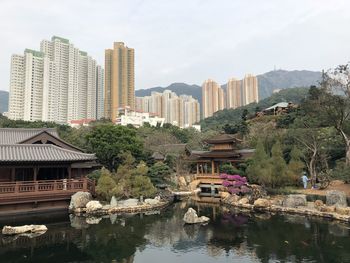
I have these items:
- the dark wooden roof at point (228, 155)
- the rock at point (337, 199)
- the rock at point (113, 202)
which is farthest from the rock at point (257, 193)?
the rock at point (113, 202)

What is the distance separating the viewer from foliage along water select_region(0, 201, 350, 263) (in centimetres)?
1193

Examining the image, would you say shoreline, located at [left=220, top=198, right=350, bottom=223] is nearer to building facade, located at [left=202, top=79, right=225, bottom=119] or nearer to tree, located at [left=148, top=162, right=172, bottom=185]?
tree, located at [left=148, top=162, right=172, bottom=185]

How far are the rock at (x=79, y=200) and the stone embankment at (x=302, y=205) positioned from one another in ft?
35.6

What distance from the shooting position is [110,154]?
26.8 meters

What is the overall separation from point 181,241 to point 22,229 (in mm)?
7867

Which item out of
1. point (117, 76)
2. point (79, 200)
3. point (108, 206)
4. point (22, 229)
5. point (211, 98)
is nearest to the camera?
point (22, 229)

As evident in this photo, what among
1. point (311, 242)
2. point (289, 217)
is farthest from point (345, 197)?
point (311, 242)

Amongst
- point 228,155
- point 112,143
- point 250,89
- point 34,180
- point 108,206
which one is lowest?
point 108,206

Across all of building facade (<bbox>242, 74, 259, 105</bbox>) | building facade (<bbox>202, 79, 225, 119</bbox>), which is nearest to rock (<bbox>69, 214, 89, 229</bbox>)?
building facade (<bbox>242, 74, 259, 105</bbox>)

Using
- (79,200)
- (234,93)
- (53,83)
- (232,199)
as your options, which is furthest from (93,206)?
(234,93)

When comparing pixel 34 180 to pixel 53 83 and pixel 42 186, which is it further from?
pixel 53 83

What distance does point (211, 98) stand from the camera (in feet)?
438

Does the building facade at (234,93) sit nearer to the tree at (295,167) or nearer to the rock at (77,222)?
the tree at (295,167)

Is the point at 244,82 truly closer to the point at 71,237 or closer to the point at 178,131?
the point at 178,131
